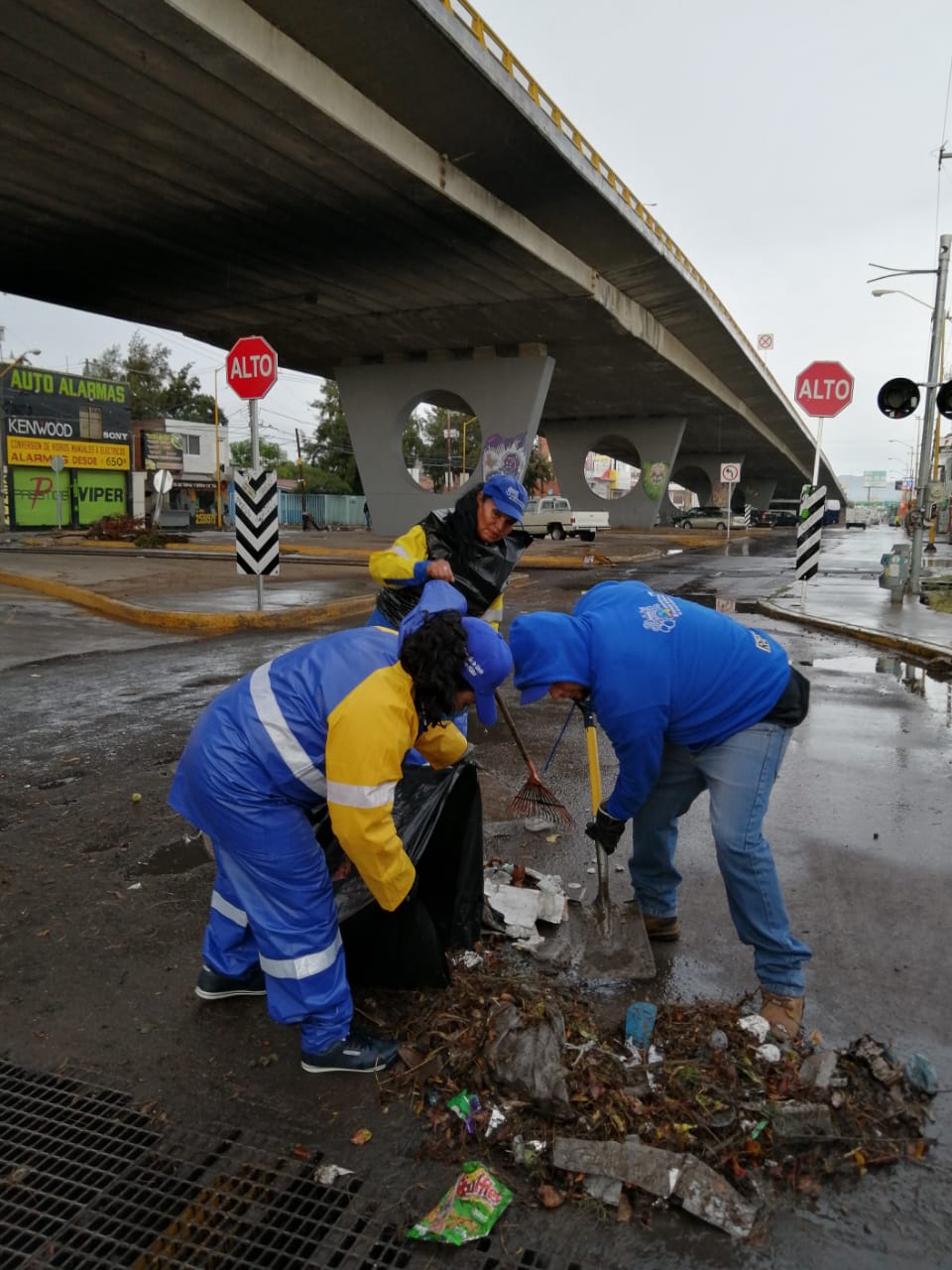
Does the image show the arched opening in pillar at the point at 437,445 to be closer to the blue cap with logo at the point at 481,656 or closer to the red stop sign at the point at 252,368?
the red stop sign at the point at 252,368

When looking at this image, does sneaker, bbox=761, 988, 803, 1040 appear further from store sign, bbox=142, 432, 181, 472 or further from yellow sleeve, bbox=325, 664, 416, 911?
store sign, bbox=142, 432, 181, 472

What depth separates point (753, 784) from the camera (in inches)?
97.3

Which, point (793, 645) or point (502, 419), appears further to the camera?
point (502, 419)

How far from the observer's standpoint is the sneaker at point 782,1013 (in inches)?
95.4

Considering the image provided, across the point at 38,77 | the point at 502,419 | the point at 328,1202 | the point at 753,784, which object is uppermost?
the point at 38,77

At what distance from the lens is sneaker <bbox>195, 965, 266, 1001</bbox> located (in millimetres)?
2615

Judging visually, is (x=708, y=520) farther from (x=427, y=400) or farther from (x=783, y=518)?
(x=427, y=400)

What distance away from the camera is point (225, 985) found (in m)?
2.63

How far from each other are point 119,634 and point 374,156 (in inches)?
296

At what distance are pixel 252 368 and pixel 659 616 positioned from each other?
8.49 meters

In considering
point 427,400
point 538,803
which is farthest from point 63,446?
point 538,803

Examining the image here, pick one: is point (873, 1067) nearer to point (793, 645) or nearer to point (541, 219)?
point (793, 645)

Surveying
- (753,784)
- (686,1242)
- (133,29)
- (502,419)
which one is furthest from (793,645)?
(502,419)

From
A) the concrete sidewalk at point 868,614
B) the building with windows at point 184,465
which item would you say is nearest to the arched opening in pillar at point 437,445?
the building with windows at point 184,465
